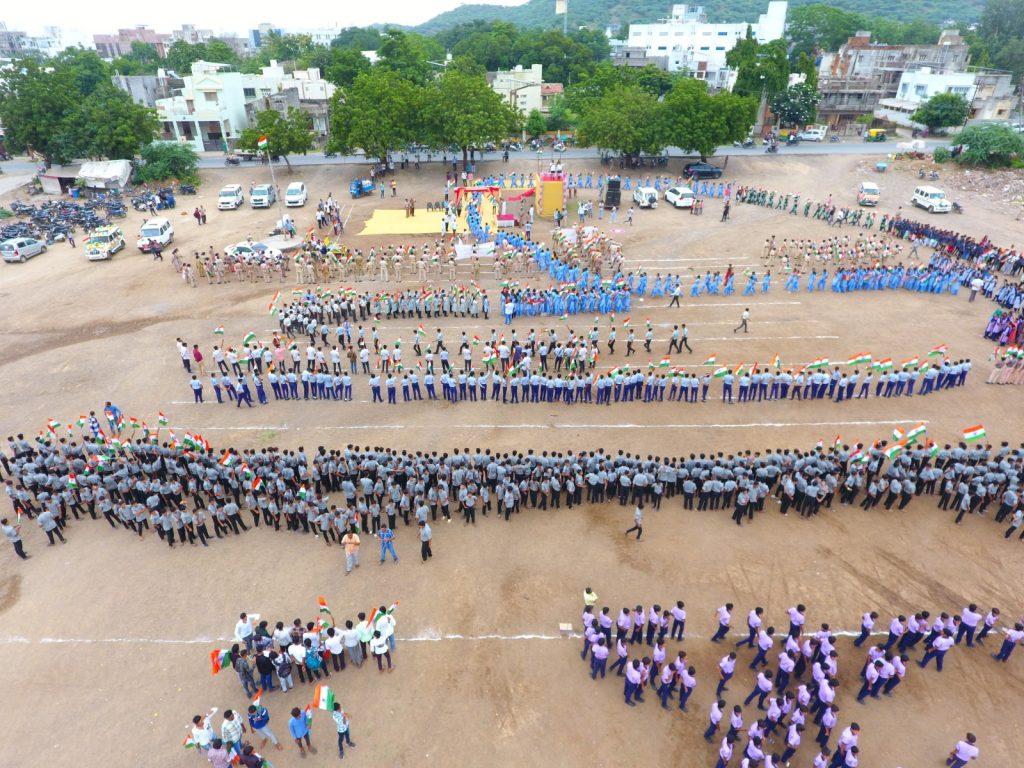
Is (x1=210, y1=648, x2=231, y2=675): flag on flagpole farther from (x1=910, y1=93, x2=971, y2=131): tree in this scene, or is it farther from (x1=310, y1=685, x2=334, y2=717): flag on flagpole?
(x1=910, y1=93, x2=971, y2=131): tree

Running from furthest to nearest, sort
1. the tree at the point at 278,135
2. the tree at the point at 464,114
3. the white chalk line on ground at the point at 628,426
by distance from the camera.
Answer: the tree at the point at 278,135 → the tree at the point at 464,114 → the white chalk line on ground at the point at 628,426

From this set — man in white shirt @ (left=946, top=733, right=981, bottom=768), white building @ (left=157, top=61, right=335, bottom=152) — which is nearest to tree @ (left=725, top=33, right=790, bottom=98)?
white building @ (left=157, top=61, right=335, bottom=152)

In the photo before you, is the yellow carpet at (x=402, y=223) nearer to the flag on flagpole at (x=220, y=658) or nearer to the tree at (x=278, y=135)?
the tree at (x=278, y=135)

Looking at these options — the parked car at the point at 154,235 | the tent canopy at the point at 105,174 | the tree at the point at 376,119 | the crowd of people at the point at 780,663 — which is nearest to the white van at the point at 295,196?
the tree at the point at 376,119

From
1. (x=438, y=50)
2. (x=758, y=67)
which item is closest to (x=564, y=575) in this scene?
(x=758, y=67)

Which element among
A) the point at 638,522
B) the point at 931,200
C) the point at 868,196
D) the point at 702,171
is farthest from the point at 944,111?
the point at 638,522

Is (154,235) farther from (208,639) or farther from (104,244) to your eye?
(208,639)
